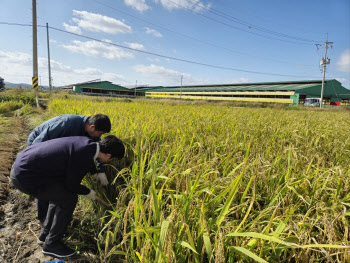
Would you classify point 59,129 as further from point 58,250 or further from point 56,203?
point 58,250

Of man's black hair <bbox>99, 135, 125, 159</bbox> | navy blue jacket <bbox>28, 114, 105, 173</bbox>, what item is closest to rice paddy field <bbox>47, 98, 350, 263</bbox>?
man's black hair <bbox>99, 135, 125, 159</bbox>

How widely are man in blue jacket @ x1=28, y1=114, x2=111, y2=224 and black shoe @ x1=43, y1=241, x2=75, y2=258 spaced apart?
1.68 feet

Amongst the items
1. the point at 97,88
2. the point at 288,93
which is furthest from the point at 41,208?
the point at 97,88

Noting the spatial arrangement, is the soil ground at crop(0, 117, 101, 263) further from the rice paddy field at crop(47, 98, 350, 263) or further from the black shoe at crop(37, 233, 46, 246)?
the rice paddy field at crop(47, 98, 350, 263)

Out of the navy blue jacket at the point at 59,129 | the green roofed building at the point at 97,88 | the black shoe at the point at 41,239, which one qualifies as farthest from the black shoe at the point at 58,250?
the green roofed building at the point at 97,88

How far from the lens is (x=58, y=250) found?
1.64 metres

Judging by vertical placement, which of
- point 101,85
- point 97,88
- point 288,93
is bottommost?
point 288,93

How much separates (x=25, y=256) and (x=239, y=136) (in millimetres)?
2719

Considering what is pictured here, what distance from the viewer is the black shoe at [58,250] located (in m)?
1.63

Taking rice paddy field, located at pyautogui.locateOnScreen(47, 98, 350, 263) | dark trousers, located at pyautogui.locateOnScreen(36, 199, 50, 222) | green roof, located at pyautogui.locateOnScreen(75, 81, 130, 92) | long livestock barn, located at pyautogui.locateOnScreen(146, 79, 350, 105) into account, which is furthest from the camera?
green roof, located at pyautogui.locateOnScreen(75, 81, 130, 92)

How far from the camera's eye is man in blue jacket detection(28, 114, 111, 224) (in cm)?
221

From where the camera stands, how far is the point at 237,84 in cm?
4350

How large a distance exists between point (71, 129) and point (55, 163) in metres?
0.81

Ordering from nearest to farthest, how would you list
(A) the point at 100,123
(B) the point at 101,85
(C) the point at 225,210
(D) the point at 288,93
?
(C) the point at 225,210
(A) the point at 100,123
(D) the point at 288,93
(B) the point at 101,85
